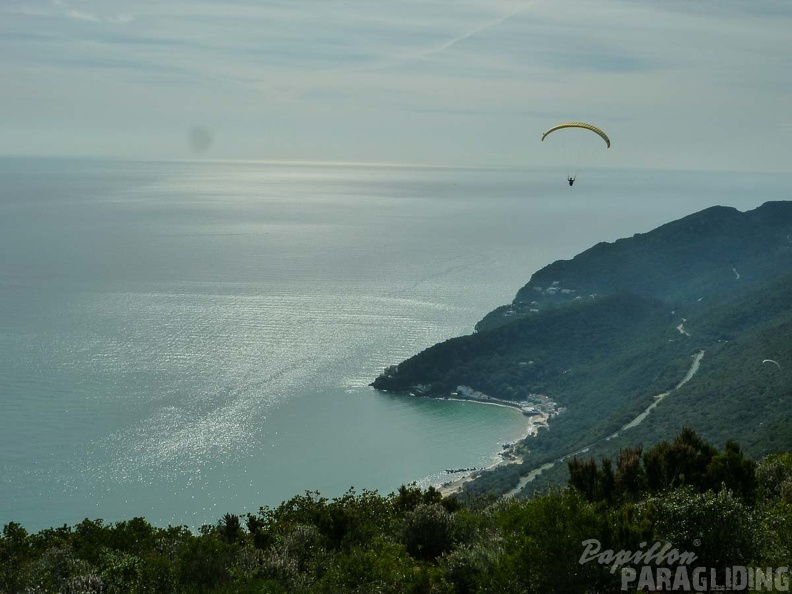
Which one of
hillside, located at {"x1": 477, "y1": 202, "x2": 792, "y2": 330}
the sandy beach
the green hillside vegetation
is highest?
hillside, located at {"x1": 477, "y1": 202, "x2": 792, "y2": 330}

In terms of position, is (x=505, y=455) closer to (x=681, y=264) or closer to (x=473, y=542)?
(x=473, y=542)

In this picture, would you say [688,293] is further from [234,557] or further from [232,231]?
[232,231]

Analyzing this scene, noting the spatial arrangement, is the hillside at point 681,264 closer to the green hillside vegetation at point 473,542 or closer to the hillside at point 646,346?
the hillside at point 646,346

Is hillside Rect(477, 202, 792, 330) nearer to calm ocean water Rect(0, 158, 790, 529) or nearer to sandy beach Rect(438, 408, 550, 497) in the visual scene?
calm ocean water Rect(0, 158, 790, 529)

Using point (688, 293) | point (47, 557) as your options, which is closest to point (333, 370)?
point (688, 293)

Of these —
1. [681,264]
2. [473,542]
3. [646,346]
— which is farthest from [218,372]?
[681,264]

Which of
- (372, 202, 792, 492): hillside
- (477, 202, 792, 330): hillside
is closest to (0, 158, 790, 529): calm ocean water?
(372, 202, 792, 492): hillside

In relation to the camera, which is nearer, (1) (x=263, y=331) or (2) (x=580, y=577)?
(2) (x=580, y=577)
